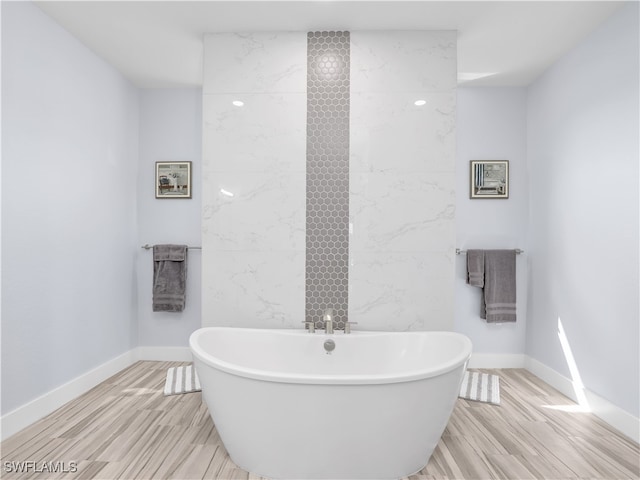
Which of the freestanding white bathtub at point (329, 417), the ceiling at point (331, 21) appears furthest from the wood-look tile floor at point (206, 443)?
the ceiling at point (331, 21)

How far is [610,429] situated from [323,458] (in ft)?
6.22

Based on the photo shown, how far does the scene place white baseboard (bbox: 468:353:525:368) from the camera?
137 inches

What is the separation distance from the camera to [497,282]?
337 centimetres

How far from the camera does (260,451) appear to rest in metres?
A: 1.81

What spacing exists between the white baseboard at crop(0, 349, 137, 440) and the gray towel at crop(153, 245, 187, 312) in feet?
1.84

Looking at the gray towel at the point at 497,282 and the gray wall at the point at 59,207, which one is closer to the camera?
the gray wall at the point at 59,207

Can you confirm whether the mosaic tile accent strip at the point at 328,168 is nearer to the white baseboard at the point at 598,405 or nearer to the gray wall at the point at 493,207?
the gray wall at the point at 493,207

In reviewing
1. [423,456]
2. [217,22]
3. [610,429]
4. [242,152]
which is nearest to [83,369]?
[242,152]

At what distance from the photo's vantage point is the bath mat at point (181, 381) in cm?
285

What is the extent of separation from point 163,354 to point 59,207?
169 centimetres

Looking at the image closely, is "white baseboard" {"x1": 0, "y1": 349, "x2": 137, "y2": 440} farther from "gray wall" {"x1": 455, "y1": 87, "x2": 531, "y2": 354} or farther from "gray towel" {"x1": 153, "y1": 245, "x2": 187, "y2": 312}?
"gray wall" {"x1": 455, "y1": 87, "x2": 531, "y2": 354}

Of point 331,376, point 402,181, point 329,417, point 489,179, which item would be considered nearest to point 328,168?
point 402,181

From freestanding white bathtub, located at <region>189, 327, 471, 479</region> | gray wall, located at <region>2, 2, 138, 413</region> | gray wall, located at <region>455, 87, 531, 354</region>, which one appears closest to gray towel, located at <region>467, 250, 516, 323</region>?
gray wall, located at <region>455, 87, 531, 354</region>

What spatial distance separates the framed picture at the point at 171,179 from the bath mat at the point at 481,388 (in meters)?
2.95
